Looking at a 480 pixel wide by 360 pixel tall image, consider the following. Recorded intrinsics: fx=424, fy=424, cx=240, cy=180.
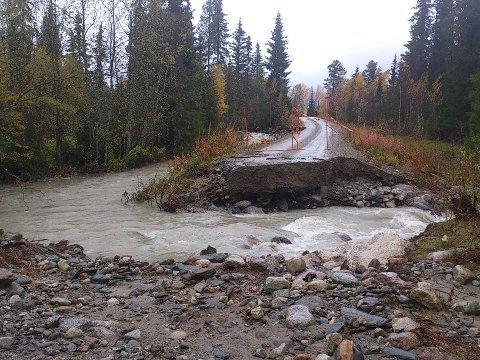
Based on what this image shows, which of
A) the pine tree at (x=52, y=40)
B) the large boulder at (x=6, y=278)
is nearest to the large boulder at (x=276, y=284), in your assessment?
the large boulder at (x=6, y=278)

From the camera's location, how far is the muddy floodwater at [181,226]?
7.73m

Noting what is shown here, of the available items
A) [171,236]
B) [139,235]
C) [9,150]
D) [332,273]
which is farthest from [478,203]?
[9,150]

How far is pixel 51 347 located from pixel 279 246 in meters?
4.65

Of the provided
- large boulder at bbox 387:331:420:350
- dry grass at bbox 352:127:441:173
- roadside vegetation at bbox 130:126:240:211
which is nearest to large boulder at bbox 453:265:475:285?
large boulder at bbox 387:331:420:350

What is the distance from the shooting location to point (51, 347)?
373cm

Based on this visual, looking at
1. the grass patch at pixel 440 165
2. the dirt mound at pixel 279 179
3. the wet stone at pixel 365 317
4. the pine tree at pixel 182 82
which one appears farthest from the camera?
the pine tree at pixel 182 82

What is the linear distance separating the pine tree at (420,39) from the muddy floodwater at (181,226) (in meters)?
38.4

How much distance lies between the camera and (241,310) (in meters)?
4.61

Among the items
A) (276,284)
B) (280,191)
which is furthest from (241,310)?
(280,191)

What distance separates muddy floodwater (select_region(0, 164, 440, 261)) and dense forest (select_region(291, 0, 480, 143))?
1708cm

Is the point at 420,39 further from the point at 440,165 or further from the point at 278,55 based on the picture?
the point at 440,165

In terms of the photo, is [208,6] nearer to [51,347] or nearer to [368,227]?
[368,227]

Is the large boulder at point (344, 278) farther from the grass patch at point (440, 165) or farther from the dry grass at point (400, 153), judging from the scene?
the dry grass at point (400, 153)

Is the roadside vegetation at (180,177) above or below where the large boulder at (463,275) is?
above
